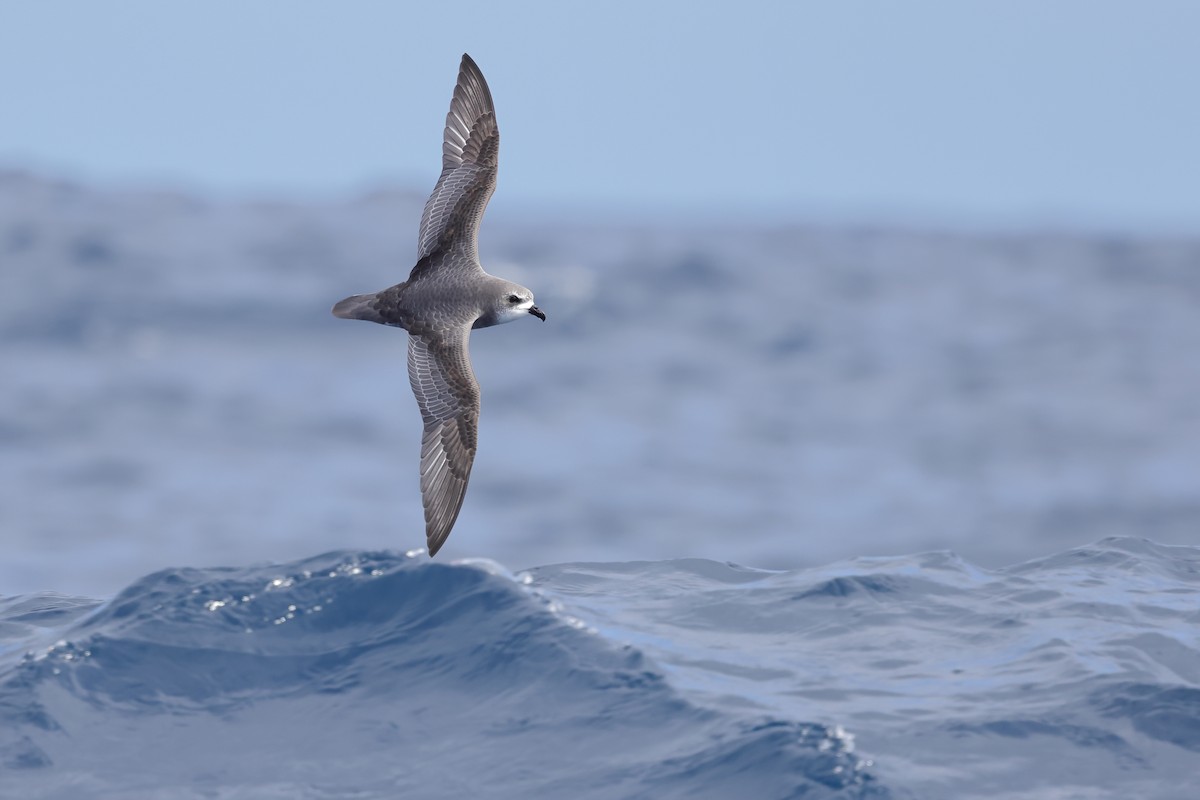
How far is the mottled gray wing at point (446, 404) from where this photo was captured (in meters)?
11.4

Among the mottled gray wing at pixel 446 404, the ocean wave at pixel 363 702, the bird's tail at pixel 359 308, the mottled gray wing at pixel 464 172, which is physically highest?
the mottled gray wing at pixel 464 172

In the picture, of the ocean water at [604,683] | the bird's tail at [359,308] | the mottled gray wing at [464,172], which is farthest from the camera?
the mottled gray wing at [464,172]

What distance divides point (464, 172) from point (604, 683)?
4.14 metres

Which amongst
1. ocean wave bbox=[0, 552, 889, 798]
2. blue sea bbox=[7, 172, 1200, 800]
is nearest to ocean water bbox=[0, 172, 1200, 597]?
blue sea bbox=[7, 172, 1200, 800]

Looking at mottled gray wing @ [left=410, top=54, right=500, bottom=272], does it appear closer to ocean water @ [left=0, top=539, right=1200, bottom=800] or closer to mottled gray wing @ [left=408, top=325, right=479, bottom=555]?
mottled gray wing @ [left=408, top=325, right=479, bottom=555]

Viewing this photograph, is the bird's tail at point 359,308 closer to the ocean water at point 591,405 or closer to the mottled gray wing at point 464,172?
the mottled gray wing at point 464,172

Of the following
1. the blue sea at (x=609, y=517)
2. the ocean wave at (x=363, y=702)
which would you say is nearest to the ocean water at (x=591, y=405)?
the blue sea at (x=609, y=517)

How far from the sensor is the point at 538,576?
13.8 m

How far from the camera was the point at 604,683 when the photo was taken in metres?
11.5

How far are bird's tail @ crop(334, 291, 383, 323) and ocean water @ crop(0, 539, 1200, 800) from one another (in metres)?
2.68

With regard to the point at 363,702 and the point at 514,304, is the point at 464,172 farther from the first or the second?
the point at 363,702

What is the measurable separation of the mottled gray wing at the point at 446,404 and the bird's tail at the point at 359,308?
361 millimetres

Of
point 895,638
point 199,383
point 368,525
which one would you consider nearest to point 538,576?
point 895,638

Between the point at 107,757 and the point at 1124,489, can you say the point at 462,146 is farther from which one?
the point at 1124,489
